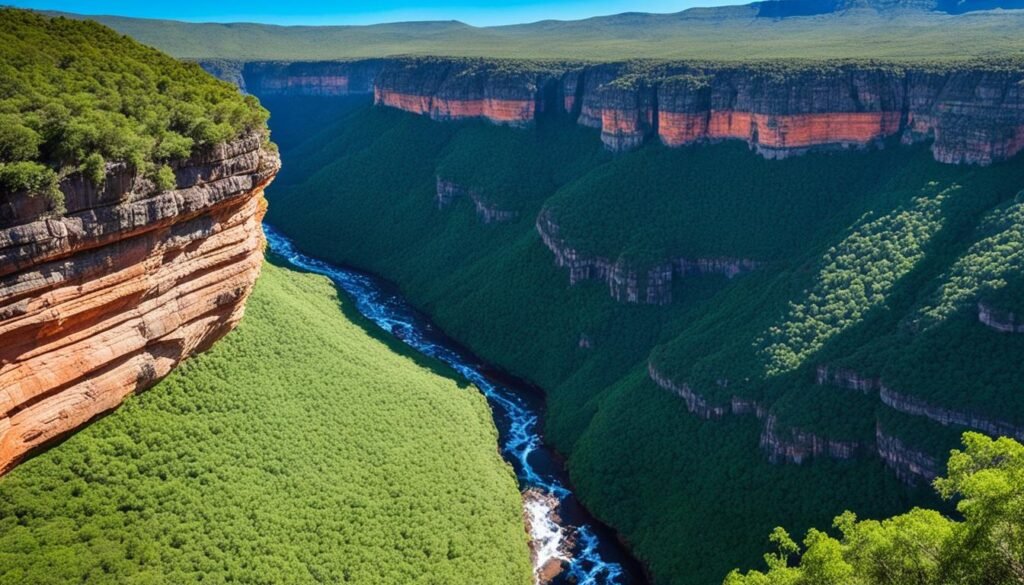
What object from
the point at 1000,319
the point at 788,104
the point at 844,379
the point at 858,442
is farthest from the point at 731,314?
the point at 788,104

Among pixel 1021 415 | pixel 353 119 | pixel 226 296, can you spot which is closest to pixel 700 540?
pixel 1021 415

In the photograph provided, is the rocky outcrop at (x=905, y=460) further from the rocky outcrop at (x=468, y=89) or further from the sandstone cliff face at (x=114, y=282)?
the rocky outcrop at (x=468, y=89)

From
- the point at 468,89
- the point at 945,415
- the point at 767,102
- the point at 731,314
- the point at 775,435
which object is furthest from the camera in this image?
the point at 468,89

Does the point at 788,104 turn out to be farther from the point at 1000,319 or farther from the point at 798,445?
the point at 798,445

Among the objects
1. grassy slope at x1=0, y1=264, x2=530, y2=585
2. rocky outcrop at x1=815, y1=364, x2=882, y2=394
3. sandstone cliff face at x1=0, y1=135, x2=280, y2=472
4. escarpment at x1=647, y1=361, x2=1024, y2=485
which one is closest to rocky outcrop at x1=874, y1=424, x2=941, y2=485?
escarpment at x1=647, y1=361, x2=1024, y2=485

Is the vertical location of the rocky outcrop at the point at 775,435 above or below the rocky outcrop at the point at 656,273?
below

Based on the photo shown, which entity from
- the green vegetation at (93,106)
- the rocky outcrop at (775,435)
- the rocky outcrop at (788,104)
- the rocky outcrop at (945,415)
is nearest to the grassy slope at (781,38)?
the rocky outcrop at (788,104)
